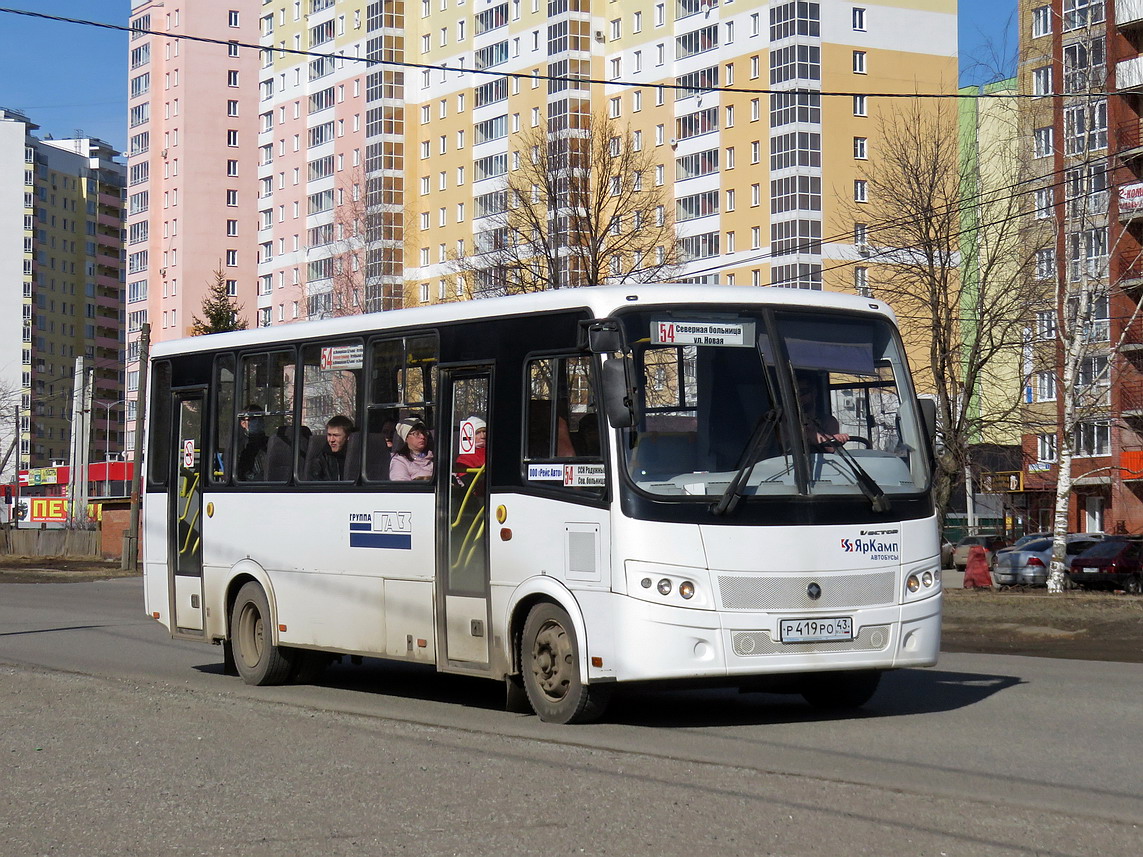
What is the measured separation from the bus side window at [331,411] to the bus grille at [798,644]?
4108 mm

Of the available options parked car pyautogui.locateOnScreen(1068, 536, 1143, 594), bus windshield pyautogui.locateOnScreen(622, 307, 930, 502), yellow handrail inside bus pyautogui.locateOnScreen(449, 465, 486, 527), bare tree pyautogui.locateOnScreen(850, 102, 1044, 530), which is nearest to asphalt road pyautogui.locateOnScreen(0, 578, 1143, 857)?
yellow handrail inside bus pyautogui.locateOnScreen(449, 465, 486, 527)

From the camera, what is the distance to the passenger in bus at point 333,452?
1419 cm

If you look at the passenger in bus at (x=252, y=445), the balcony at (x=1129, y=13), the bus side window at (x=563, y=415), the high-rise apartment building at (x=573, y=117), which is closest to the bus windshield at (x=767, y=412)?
the bus side window at (x=563, y=415)

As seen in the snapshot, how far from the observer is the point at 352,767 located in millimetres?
9531

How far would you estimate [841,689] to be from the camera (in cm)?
1256

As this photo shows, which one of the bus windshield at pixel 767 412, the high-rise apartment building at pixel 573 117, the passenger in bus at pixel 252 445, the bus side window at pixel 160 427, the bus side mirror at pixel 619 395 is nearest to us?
the bus side mirror at pixel 619 395

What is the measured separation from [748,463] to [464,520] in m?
2.40

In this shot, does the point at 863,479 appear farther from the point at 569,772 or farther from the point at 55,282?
the point at 55,282

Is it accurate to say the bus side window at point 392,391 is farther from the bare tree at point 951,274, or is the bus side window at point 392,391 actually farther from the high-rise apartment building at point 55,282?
the high-rise apartment building at point 55,282

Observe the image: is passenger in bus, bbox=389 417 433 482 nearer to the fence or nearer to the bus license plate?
the bus license plate

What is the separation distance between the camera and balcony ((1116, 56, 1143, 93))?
2559 inches

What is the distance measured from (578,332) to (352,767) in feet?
11.7

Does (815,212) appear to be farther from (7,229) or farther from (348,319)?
(7,229)

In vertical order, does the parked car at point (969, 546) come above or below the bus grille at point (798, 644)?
below
